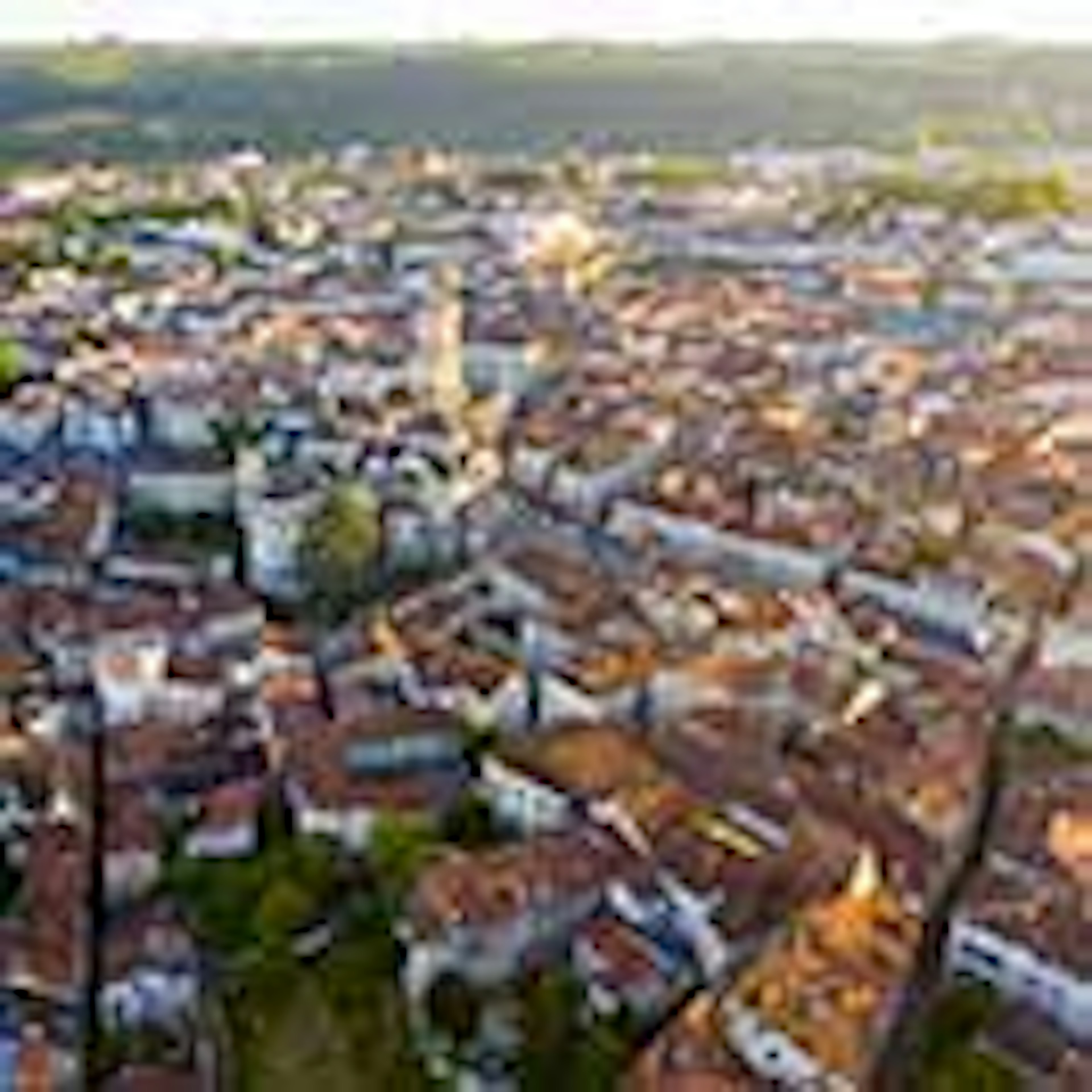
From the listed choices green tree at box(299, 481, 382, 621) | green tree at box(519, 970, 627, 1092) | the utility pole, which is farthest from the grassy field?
green tree at box(299, 481, 382, 621)

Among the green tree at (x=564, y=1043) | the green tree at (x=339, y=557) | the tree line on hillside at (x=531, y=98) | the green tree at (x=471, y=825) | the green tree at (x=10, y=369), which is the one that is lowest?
the tree line on hillside at (x=531, y=98)

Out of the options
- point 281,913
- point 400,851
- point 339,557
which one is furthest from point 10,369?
point 281,913

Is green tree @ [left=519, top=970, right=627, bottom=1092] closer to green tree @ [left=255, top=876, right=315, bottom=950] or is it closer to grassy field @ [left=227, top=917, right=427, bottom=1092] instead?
grassy field @ [left=227, top=917, right=427, bottom=1092]

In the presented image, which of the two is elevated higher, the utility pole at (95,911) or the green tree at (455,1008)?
the green tree at (455,1008)

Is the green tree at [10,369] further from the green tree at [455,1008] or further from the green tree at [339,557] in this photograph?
the green tree at [455,1008]

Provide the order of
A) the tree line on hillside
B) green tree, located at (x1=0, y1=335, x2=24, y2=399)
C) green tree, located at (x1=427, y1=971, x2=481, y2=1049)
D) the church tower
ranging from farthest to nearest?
the tree line on hillside < green tree, located at (x1=0, y1=335, x2=24, y2=399) < the church tower < green tree, located at (x1=427, y1=971, x2=481, y2=1049)

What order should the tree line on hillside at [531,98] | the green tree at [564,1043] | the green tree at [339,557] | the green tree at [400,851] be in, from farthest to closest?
the tree line on hillside at [531,98], the green tree at [339,557], the green tree at [400,851], the green tree at [564,1043]

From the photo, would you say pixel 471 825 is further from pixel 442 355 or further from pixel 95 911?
pixel 442 355

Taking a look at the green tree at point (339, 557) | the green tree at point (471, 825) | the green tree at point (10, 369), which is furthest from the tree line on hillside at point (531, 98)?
the green tree at point (471, 825)

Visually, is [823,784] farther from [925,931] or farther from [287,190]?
[287,190]
